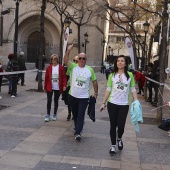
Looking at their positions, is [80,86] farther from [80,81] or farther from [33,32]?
[33,32]

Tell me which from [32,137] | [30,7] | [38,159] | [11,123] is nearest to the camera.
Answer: [38,159]

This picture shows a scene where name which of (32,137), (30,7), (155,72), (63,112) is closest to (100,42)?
(30,7)

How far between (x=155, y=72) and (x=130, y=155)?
27.0 ft

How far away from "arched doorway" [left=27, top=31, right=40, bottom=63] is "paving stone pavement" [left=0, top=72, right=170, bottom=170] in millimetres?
29646

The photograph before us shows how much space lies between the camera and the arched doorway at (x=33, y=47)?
38859mm

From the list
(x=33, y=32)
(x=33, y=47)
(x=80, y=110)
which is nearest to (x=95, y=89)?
(x=80, y=110)

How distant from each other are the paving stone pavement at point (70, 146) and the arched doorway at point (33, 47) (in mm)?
29646

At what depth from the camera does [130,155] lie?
611cm

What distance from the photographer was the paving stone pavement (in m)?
5.46

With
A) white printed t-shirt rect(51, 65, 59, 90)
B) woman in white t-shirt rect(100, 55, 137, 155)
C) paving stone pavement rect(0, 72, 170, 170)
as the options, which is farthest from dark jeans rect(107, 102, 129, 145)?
white printed t-shirt rect(51, 65, 59, 90)

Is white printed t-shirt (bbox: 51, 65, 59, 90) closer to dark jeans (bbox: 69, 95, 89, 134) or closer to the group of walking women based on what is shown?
the group of walking women

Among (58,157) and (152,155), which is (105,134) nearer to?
(152,155)

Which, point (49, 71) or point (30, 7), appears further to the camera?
point (30, 7)

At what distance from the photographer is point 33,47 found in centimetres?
3944
